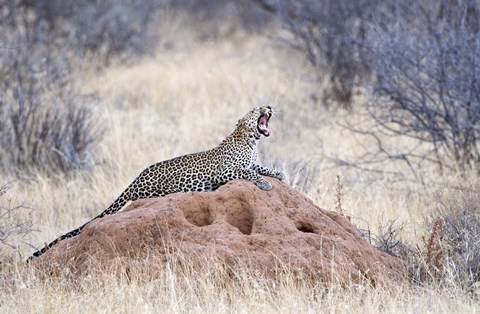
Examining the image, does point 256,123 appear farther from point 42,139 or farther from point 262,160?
point 42,139

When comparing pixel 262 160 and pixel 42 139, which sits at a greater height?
pixel 262 160

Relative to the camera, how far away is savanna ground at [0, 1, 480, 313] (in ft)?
20.7

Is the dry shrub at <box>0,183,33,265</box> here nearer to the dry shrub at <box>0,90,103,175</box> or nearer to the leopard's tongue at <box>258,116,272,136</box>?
the dry shrub at <box>0,90,103,175</box>

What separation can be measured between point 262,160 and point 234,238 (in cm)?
434

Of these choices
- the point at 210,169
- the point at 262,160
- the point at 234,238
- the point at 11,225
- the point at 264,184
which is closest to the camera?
the point at 234,238

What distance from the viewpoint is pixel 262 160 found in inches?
431

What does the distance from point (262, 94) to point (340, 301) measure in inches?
411

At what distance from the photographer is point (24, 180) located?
11.6m

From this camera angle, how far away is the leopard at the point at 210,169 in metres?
7.49

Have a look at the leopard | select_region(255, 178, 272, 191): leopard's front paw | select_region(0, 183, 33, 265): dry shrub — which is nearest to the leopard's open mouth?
the leopard

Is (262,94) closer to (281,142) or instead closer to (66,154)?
(281,142)

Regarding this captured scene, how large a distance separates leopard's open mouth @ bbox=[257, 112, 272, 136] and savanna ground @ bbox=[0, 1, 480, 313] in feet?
2.87

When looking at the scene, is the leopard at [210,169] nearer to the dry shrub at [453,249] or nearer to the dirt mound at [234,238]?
the dirt mound at [234,238]

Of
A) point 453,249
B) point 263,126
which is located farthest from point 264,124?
point 453,249
